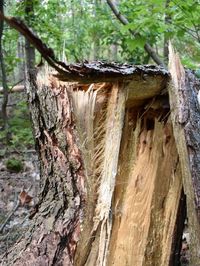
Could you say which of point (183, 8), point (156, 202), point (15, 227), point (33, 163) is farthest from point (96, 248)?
point (33, 163)

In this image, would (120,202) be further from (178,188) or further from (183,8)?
(183,8)

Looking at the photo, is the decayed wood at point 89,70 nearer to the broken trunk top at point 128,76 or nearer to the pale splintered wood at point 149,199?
the broken trunk top at point 128,76

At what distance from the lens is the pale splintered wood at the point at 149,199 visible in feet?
6.64

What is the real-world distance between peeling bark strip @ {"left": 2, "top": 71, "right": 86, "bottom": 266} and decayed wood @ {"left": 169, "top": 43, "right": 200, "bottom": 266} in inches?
21.2

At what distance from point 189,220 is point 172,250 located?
332 millimetres

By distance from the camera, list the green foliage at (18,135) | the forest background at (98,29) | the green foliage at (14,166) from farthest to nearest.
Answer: the green foliage at (18,135) < the green foliage at (14,166) < the forest background at (98,29)

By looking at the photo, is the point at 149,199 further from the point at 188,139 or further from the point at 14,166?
the point at 14,166

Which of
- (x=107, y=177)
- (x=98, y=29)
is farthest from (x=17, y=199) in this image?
(x=98, y=29)

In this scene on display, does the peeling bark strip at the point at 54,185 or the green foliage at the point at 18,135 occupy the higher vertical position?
the peeling bark strip at the point at 54,185

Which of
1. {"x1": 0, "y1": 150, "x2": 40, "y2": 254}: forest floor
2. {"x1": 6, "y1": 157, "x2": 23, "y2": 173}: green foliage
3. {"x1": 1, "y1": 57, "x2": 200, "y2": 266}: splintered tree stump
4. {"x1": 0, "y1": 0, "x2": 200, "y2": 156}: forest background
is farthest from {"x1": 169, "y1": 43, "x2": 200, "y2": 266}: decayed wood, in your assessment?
{"x1": 6, "y1": 157, "x2": 23, "y2": 173}: green foliage

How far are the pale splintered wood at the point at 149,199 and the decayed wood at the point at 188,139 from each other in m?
0.20

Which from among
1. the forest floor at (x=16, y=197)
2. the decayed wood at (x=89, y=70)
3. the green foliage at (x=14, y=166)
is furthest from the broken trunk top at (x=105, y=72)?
the green foliage at (x=14, y=166)

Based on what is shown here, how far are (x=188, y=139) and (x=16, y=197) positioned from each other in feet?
8.55

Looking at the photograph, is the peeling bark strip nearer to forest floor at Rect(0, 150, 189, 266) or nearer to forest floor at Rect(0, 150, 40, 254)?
forest floor at Rect(0, 150, 189, 266)
